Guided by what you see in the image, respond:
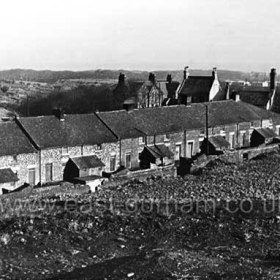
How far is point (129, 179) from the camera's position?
37875mm

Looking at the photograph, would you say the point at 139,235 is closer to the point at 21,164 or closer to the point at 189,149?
the point at 21,164

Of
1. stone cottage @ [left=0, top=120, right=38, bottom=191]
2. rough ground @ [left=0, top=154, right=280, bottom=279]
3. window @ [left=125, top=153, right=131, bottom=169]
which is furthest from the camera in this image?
window @ [left=125, top=153, right=131, bottom=169]

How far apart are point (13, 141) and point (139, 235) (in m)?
16.6

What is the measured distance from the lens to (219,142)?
161ft

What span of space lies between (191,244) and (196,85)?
53.5 metres

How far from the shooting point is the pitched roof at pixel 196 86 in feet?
240

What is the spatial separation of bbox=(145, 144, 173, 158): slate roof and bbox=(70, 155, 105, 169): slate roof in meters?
5.01

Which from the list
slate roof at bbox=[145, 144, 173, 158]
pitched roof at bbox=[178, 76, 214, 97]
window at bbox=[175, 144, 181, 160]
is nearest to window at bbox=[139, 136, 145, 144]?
slate roof at bbox=[145, 144, 173, 158]

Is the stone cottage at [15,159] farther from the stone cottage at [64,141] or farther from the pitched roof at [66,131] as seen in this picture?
the pitched roof at [66,131]

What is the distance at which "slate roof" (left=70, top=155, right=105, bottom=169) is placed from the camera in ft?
128

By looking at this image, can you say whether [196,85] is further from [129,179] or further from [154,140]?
[129,179]

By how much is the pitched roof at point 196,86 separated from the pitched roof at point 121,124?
27.0 m

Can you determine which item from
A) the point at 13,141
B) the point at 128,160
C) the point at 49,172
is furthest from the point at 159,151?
the point at 13,141

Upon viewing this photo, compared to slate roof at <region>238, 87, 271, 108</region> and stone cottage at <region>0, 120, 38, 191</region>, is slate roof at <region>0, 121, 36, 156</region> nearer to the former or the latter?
stone cottage at <region>0, 120, 38, 191</region>
